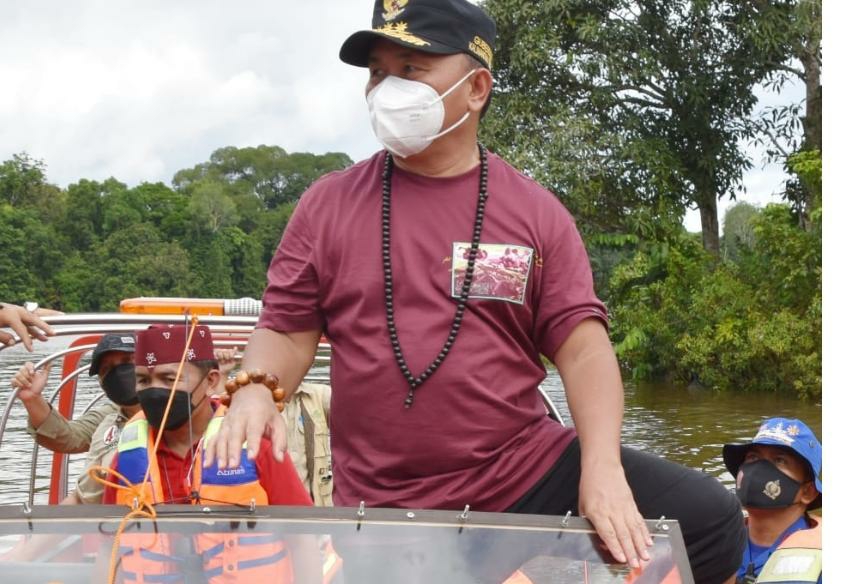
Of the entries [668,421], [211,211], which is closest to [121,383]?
[668,421]

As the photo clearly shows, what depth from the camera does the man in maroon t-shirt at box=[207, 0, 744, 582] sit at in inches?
91.8

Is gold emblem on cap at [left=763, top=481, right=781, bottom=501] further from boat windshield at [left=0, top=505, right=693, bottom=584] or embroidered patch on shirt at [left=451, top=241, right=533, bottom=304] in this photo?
boat windshield at [left=0, top=505, right=693, bottom=584]

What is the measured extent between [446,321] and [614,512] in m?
0.49

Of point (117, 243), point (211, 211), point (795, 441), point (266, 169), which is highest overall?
point (266, 169)

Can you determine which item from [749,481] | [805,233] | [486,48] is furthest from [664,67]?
[486,48]

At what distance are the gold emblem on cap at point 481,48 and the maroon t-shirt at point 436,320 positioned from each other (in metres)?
0.25

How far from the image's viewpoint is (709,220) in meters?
24.8

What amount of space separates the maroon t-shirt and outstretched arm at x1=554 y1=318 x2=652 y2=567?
1.9 inches

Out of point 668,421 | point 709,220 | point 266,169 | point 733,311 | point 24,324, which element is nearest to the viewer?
point 24,324

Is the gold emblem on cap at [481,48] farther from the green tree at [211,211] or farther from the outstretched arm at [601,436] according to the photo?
the green tree at [211,211]

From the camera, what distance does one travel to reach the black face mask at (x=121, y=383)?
5.30 meters

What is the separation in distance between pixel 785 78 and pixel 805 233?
10.8 ft

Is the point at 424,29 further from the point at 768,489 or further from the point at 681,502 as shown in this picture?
the point at 768,489
